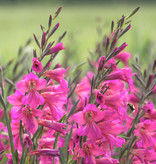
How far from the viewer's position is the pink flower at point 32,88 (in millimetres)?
684

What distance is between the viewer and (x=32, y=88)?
0.72 metres

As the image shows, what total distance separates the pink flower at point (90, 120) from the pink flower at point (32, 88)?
86mm

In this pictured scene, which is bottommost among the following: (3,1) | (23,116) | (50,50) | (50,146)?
(50,146)

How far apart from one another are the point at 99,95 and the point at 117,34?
0.52 feet

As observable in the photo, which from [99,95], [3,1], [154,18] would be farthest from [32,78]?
[3,1]

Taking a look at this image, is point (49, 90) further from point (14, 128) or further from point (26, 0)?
point (26, 0)

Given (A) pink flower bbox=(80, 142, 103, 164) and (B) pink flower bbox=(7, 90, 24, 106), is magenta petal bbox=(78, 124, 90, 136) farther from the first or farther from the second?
(B) pink flower bbox=(7, 90, 24, 106)

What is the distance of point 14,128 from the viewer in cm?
79

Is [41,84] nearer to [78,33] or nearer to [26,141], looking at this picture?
Answer: [26,141]

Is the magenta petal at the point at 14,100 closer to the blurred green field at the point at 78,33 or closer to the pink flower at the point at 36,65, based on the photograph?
the pink flower at the point at 36,65

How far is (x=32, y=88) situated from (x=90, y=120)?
135 mm

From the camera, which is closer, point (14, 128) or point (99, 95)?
point (99, 95)

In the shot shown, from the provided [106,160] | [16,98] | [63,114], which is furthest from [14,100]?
[106,160]

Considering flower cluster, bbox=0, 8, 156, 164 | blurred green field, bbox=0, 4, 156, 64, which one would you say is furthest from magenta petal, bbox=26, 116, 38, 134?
blurred green field, bbox=0, 4, 156, 64
